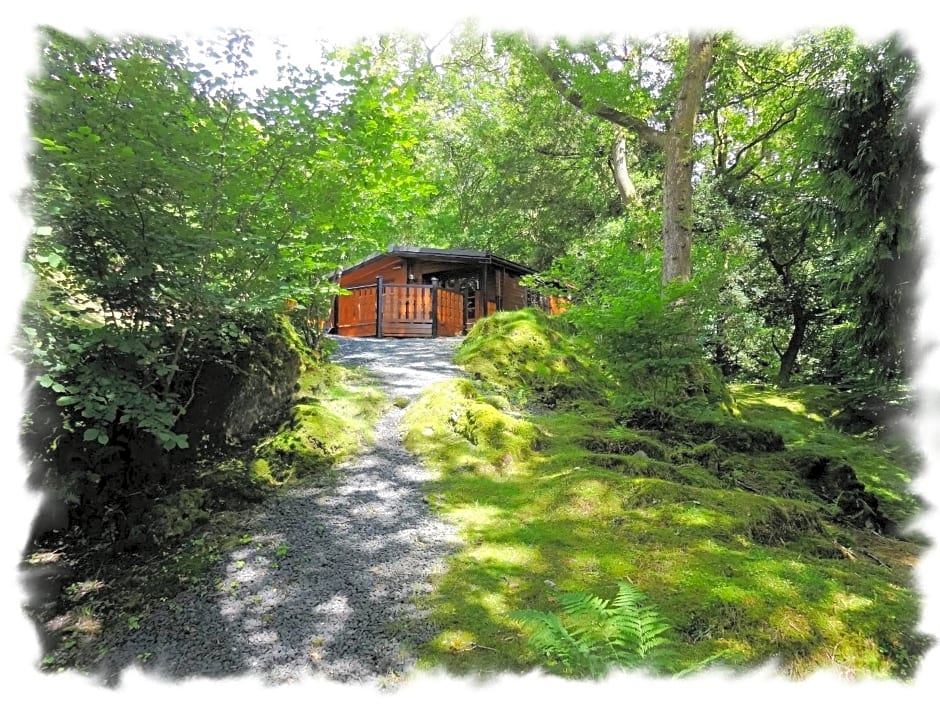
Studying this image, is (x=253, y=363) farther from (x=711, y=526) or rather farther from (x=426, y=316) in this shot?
(x=426, y=316)

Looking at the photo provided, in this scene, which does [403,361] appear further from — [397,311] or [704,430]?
[397,311]

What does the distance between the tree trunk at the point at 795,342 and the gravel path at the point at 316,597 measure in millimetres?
13694

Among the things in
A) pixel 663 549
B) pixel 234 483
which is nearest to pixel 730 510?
pixel 663 549

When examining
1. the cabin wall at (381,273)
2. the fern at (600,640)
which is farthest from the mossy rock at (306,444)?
the cabin wall at (381,273)

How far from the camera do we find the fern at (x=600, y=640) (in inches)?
73.0

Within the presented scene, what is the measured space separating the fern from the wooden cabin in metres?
11.2

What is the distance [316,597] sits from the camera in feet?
9.22

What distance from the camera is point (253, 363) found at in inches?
197

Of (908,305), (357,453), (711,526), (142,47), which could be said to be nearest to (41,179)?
(142,47)

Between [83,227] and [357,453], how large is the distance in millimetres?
2965

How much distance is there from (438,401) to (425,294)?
10.2 m

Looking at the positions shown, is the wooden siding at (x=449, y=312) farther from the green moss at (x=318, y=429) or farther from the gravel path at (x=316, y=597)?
the gravel path at (x=316, y=597)

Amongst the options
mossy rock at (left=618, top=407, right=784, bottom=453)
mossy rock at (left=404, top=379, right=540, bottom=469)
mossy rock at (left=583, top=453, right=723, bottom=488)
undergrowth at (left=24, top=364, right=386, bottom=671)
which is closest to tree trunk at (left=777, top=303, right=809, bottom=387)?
mossy rock at (left=618, top=407, right=784, bottom=453)

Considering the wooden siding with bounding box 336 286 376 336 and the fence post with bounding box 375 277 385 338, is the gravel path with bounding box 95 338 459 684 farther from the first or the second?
the wooden siding with bounding box 336 286 376 336
